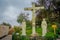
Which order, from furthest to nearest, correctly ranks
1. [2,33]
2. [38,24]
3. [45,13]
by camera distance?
[45,13] → [38,24] → [2,33]

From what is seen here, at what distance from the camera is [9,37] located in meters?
10.1

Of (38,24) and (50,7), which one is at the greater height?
(50,7)

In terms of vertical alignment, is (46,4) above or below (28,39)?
above

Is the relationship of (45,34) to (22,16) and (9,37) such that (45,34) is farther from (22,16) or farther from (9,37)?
(22,16)

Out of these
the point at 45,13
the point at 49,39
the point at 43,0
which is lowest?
the point at 49,39

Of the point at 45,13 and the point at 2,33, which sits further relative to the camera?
the point at 45,13

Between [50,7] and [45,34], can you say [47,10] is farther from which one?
[45,34]

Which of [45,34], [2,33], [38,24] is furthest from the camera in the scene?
[38,24]

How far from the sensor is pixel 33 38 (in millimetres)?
10609

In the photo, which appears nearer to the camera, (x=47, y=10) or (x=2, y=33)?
(x=2, y=33)

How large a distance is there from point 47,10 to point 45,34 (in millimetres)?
5365

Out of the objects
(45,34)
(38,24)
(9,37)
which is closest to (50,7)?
(38,24)

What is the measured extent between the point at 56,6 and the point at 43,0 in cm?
141

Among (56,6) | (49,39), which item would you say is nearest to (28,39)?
(49,39)
